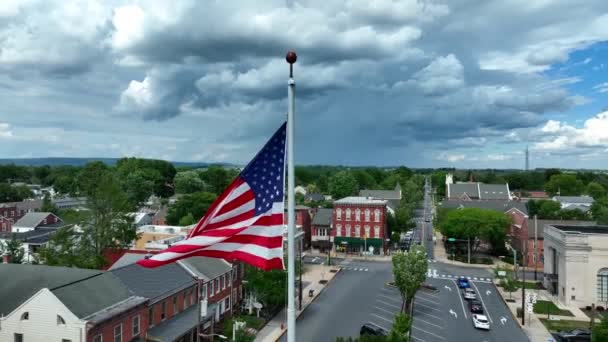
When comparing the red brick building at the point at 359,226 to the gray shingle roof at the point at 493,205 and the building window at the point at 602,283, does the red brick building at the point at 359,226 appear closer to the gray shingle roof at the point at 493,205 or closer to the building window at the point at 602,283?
the gray shingle roof at the point at 493,205

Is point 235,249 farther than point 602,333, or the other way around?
point 602,333

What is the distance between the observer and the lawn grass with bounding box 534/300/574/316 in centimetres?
4853

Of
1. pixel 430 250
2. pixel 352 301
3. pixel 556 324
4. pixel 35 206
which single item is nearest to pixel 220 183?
pixel 35 206

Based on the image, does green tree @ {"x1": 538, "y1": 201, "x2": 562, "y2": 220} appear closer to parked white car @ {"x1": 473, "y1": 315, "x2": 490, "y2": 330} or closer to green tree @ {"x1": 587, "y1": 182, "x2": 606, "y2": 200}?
green tree @ {"x1": 587, "y1": 182, "x2": 606, "y2": 200}

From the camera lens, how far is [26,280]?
106 feet

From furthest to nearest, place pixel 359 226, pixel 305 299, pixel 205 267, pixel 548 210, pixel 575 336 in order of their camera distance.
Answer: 1. pixel 548 210
2. pixel 359 226
3. pixel 305 299
4. pixel 205 267
5. pixel 575 336

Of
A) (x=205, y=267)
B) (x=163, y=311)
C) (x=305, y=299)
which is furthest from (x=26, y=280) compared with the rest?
(x=305, y=299)

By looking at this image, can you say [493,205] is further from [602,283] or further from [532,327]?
[532,327]

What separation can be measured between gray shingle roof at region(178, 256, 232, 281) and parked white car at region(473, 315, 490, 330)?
23.7m

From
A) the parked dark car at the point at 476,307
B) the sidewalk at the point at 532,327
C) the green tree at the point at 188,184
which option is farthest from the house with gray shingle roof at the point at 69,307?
the green tree at the point at 188,184

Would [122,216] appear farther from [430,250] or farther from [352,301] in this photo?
[430,250]

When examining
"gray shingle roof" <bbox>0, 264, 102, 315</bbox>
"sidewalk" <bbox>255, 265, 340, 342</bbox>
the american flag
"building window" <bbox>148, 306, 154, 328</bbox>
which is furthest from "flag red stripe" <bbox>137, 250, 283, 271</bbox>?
"sidewalk" <bbox>255, 265, 340, 342</bbox>

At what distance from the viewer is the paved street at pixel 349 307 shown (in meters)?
40.9

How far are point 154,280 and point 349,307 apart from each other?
71.5 feet
